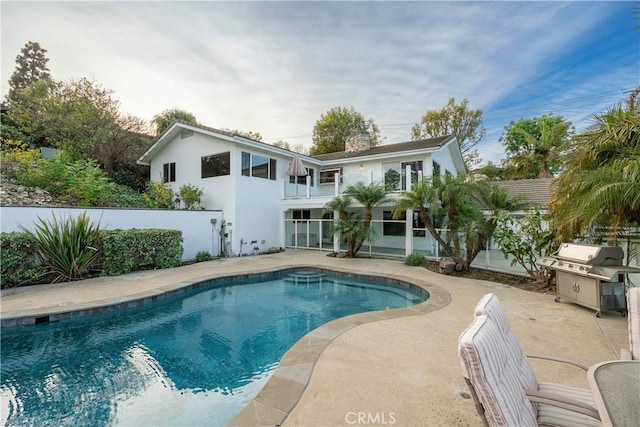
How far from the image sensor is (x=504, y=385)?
1.66 m

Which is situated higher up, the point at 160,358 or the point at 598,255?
the point at 598,255

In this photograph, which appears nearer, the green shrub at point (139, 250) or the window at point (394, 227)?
the green shrub at point (139, 250)

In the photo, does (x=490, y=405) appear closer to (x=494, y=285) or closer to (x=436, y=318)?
(x=436, y=318)

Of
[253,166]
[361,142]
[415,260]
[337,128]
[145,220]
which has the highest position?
[337,128]

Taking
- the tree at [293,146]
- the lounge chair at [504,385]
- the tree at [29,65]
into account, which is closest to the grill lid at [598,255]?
the lounge chair at [504,385]

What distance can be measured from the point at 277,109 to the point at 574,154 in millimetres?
13837

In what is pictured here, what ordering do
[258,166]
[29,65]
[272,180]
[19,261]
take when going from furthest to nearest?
[29,65]
[272,180]
[258,166]
[19,261]

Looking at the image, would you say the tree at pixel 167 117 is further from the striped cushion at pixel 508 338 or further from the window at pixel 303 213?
the striped cushion at pixel 508 338

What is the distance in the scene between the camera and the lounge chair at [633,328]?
7.77 feet

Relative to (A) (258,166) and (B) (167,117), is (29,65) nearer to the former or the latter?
(B) (167,117)

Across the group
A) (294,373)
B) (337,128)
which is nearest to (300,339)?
(294,373)

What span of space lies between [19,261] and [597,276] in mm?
13060

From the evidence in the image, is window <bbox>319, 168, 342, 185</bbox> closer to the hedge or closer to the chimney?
the chimney

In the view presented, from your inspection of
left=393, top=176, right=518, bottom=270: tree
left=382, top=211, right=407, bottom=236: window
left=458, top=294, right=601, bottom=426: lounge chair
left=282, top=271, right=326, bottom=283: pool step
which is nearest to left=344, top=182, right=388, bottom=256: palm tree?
left=393, top=176, right=518, bottom=270: tree
